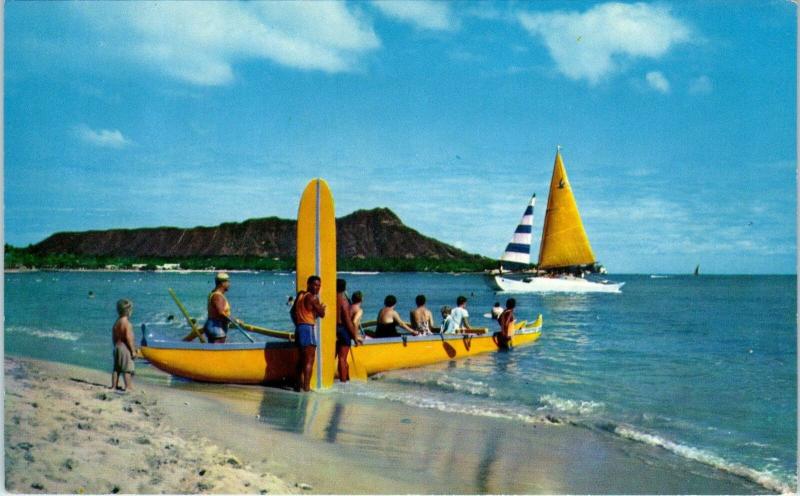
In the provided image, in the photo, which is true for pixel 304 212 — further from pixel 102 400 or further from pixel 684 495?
pixel 684 495

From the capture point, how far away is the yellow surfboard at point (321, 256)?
612 cm

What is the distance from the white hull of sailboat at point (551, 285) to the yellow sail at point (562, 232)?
2.17 meters

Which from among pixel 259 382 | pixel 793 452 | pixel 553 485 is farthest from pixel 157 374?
pixel 793 452

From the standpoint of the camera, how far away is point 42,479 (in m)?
4.01

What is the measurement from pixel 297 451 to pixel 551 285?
2349 cm

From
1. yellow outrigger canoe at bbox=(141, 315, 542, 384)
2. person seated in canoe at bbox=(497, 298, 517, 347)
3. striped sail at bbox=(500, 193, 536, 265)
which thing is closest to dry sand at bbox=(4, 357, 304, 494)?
yellow outrigger canoe at bbox=(141, 315, 542, 384)

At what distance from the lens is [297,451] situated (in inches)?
177

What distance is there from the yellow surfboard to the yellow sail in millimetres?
16364

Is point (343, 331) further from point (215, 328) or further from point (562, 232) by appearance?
point (562, 232)

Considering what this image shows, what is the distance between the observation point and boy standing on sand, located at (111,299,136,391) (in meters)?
5.25

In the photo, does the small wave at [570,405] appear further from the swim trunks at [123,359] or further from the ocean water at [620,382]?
the swim trunks at [123,359]

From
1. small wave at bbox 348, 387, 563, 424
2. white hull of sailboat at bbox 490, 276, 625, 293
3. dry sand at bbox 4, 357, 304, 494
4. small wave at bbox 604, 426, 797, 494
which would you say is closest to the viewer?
dry sand at bbox 4, 357, 304, 494

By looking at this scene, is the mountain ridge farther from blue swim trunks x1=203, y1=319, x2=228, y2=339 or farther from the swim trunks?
the swim trunks

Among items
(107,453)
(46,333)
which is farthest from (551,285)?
(107,453)
